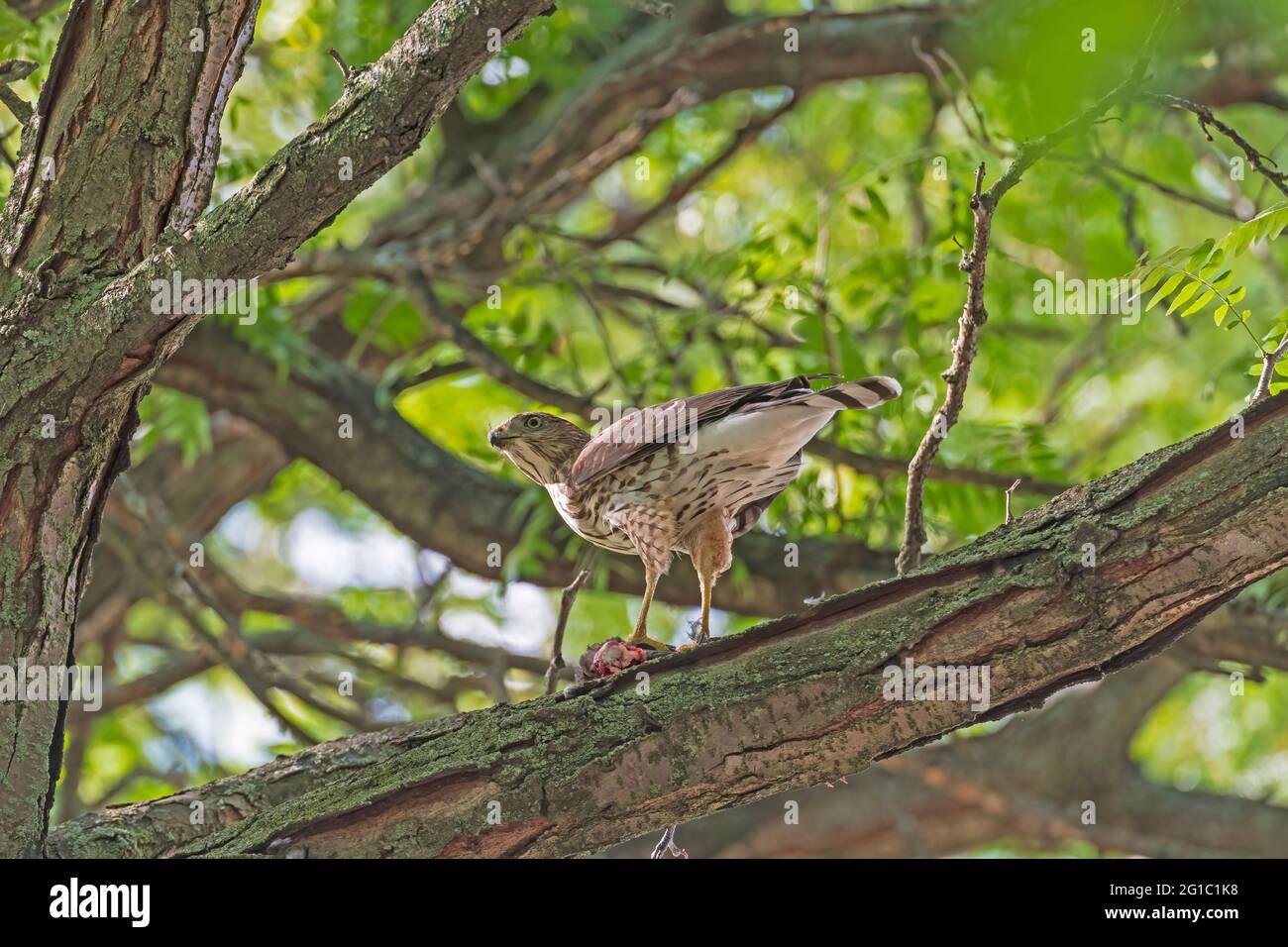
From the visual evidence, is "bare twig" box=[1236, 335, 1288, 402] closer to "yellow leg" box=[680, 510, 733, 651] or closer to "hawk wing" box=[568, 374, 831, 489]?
"hawk wing" box=[568, 374, 831, 489]

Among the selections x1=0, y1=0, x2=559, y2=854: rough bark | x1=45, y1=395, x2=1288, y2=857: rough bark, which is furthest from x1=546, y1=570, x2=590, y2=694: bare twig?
x1=0, y1=0, x2=559, y2=854: rough bark

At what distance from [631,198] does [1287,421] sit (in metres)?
8.48

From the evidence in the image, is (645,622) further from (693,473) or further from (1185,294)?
(1185,294)

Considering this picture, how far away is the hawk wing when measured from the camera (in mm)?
4062

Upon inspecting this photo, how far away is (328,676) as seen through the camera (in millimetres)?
7184

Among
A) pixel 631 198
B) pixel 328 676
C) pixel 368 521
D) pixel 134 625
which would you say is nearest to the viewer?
pixel 328 676

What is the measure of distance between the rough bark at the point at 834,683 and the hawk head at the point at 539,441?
184cm

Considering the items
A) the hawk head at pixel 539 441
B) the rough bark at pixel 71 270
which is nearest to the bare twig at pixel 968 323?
the hawk head at pixel 539 441

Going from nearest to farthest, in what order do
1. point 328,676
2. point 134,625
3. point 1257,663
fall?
point 1257,663, point 328,676, point 134,625

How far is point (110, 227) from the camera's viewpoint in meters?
3.21

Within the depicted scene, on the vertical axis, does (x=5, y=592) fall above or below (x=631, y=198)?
below
